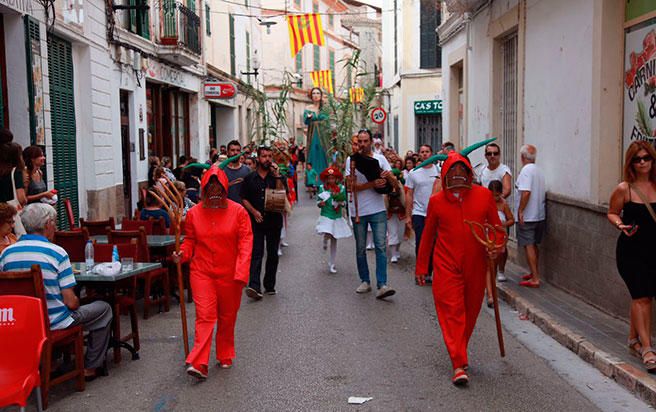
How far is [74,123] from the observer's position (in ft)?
49.3

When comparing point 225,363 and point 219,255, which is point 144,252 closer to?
point 219,255

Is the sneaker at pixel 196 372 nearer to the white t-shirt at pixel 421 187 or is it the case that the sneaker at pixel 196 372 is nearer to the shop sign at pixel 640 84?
the shop sign at pixel 640 84

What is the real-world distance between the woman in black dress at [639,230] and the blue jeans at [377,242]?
11.2 feet

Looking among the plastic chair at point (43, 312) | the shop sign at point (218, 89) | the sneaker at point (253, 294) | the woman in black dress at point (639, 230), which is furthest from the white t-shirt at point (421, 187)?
the shop sign at point (218, 89)

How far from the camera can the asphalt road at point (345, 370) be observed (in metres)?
5.59

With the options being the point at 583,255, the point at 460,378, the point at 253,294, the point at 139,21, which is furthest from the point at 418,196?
the point at 139,21

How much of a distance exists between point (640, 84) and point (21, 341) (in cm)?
636

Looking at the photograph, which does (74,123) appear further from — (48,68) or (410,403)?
(410,403)

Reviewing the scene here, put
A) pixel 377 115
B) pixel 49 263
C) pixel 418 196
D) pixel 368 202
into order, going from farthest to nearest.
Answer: pixel 377 115
pixel 418 196
pixel 368 202
pixel 49 263

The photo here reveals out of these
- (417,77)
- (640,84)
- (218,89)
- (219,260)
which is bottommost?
(219,260)

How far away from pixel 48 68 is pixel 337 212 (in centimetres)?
583

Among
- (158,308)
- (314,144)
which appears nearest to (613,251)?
(158,308)

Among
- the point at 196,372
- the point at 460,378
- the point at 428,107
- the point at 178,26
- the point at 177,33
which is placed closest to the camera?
the point at 460,378

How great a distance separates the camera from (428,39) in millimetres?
27906
